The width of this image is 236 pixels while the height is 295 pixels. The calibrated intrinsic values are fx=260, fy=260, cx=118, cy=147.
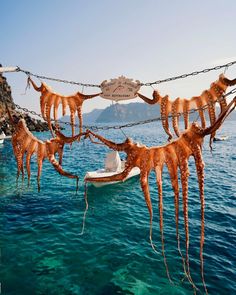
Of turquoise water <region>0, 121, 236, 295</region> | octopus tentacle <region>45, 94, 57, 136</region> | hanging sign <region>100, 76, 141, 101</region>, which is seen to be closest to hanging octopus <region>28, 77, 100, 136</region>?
octopus tentacle <region>45, 94, 57, 136</region>

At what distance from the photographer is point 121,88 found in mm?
7500

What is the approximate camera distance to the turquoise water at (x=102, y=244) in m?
11.4

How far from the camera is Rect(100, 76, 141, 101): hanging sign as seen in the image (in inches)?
294

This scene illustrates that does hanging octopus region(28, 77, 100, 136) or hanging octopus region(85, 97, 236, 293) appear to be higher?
hanging octopus region(28, 77, 100, 136)

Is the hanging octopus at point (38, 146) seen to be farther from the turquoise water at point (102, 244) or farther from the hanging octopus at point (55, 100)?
the turquoise water at point (102, 244)

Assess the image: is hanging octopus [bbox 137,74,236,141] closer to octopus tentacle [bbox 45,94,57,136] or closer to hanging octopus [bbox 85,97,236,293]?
hanging octopus [bbox 85,97,236,293]

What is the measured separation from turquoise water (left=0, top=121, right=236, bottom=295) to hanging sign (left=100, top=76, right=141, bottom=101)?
818cm

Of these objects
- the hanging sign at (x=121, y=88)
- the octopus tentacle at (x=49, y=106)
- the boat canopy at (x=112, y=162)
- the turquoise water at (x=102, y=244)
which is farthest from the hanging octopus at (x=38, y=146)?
the boat canopy at (x=112, y=162)

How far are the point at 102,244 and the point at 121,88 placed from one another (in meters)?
10.4

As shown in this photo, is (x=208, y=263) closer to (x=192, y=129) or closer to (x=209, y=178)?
(x=192, y=129)

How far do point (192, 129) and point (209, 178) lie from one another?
94.9 feet

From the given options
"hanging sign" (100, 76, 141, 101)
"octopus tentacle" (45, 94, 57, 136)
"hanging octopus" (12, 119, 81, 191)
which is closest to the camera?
"hanging octopus" (12, 119, 81, 191)

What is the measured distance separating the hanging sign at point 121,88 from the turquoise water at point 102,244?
818 centimetres

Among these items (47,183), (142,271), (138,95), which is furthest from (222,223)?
(47,183)
